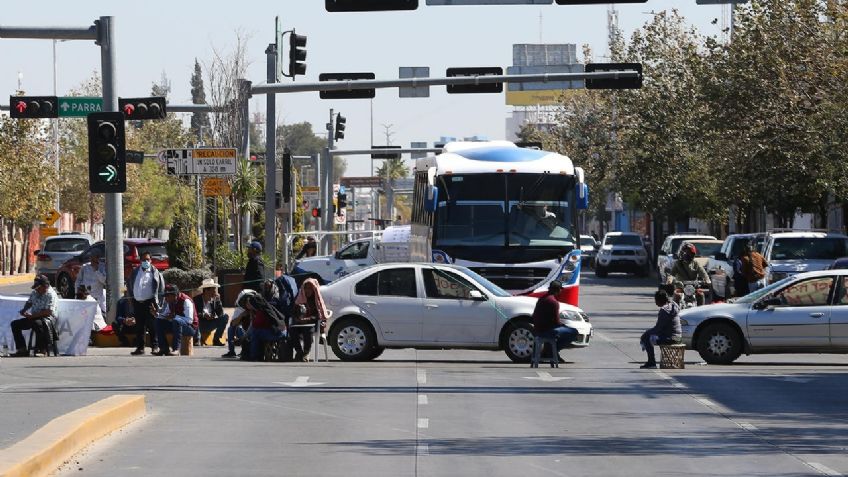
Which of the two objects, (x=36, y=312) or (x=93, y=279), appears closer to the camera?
(x=36, y=312)

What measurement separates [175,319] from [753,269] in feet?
47.0

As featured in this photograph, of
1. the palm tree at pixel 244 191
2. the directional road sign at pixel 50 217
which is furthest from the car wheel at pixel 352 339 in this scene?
the directional road sign at pixel 50 217

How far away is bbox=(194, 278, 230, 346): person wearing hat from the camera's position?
29.0 meters

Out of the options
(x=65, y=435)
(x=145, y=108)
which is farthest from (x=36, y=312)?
(x=65, y=435)

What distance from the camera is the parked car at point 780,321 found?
25750 millimetres

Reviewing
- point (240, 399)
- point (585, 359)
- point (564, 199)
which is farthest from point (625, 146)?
point (240, 399)

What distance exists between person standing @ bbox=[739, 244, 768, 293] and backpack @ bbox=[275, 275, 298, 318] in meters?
13.1

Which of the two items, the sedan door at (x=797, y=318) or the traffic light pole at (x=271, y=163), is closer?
the sedan door at (x=797, y=318)

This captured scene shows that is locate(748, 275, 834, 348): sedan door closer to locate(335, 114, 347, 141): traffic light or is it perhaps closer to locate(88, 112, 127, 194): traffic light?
locate(88, 112, 127, 194): traffic light

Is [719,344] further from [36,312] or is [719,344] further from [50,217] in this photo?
[50,217]

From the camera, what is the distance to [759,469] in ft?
44.4

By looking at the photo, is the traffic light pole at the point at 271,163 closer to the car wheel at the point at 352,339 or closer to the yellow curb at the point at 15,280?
the car wheel at the point at 352,339

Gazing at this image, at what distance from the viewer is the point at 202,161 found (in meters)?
33.2

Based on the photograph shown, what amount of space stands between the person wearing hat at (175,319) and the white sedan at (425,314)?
2.78 meters
